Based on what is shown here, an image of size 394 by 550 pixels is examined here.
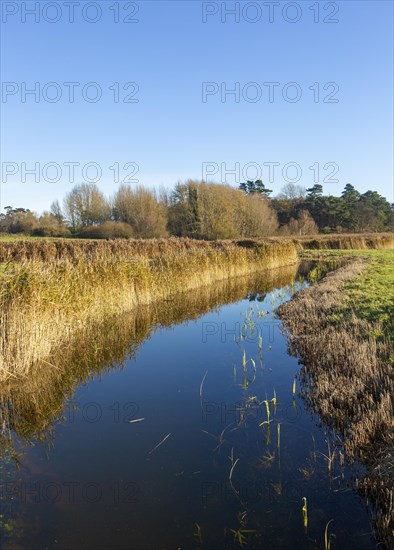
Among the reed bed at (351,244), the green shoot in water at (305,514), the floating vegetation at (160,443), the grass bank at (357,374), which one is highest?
the reed bed at (351,244)

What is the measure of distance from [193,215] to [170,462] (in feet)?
154

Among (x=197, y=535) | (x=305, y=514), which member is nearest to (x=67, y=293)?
(x=197, y=535)

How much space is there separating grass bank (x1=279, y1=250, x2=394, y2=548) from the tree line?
38712mm

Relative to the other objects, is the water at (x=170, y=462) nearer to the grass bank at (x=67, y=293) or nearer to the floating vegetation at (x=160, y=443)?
the floating vegetation at (x=160, y=443)

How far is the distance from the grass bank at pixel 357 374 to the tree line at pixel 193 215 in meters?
38.7

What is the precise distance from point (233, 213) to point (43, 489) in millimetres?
50353

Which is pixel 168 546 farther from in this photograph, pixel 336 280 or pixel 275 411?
pixel 336 280

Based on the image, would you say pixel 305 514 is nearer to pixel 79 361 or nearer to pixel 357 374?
pixel 357 374

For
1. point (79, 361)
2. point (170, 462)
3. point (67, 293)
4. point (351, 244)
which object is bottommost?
point (170, 462)

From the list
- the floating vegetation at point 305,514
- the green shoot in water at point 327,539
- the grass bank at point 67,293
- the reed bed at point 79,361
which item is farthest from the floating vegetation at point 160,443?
the grass bank at point 67,293

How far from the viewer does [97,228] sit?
166ft

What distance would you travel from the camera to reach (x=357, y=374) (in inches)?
221

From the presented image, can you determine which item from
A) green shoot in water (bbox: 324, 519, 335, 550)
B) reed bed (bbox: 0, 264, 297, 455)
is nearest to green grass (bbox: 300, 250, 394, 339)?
reed bed (bbox: 0, 264, 297, 455)

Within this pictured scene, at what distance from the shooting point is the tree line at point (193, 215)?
49.6m
